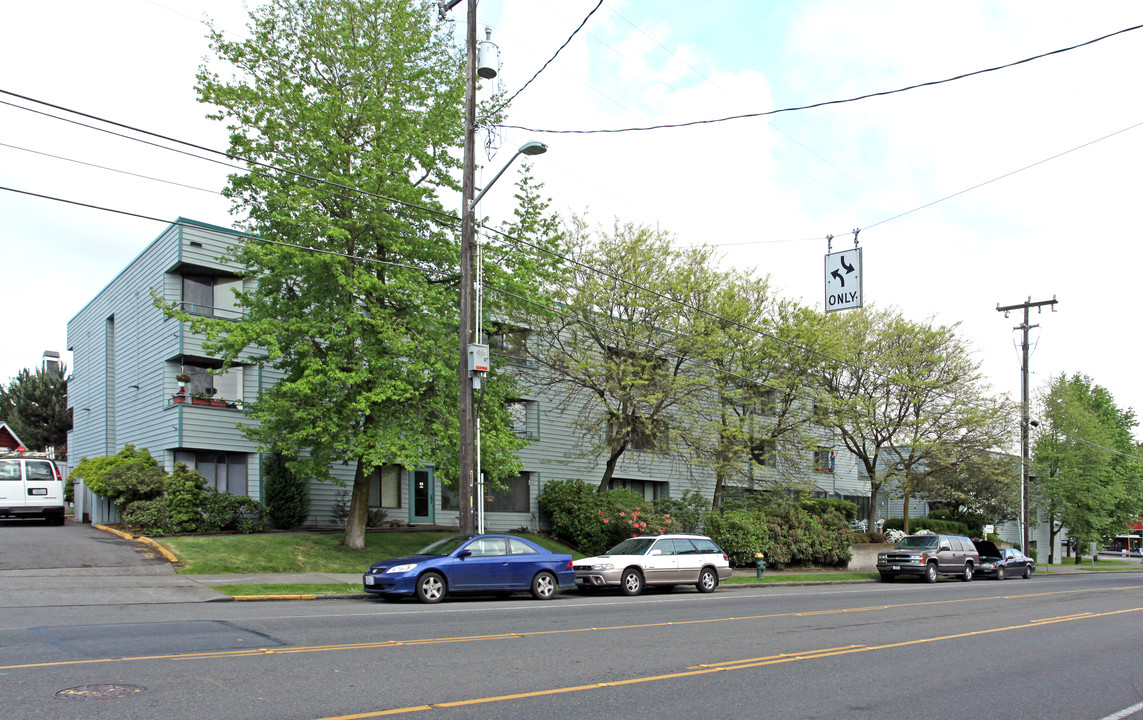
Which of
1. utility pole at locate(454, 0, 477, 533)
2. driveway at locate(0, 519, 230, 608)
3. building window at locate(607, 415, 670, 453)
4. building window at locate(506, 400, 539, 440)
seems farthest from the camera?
building window at locate(506, 400, 539, 440)

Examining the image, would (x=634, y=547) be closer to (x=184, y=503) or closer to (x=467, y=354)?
(x=467, y=354)

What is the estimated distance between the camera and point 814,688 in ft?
26.9

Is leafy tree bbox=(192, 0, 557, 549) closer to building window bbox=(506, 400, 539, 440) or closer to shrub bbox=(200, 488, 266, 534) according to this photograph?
shrub bbox=(200, 488, 266, 534)

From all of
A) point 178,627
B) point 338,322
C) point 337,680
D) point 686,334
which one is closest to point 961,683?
point 337,680

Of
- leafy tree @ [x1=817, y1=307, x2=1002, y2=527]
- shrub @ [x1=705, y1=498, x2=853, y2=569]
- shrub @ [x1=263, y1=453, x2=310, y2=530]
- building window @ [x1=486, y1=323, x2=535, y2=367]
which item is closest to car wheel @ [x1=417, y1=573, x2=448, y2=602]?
building window @ [x1=486, y1=323, x2=535, y2=367]

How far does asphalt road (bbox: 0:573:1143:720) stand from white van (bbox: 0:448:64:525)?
49.7 ft

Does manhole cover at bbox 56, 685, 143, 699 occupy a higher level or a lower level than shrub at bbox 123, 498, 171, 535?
A: higher

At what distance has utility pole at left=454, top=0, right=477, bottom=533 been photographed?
18344mm

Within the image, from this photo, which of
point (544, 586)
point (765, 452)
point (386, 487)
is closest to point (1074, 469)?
point (765, 452)

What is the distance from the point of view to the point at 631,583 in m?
20.3

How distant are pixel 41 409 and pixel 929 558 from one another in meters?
44.1

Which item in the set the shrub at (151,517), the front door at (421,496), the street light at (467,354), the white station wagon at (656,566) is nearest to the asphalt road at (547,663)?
the street light at (467,354)

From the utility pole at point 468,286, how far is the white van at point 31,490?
15.8 meters

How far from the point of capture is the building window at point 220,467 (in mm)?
26500
